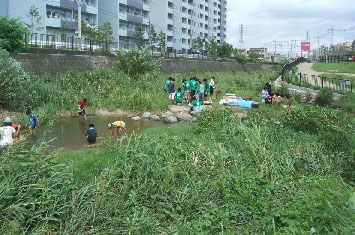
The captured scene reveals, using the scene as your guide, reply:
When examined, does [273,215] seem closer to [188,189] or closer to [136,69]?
[188,189]

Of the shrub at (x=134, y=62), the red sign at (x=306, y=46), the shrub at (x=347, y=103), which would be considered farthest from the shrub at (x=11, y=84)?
the red sign at (x=306, y=46)

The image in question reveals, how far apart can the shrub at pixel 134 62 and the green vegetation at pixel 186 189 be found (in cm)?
1730

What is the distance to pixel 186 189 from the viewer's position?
20.2 feet

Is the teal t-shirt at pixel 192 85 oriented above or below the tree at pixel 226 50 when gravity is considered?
below

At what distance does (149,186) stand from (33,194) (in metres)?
2.01

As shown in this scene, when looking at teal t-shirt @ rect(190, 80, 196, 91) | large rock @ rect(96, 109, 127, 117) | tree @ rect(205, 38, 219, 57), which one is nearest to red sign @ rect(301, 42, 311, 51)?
tree @ rect(205, 38, 219, 57)

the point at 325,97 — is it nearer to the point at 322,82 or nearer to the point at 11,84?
the point at 322,82

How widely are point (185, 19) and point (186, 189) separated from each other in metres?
→ 74.5

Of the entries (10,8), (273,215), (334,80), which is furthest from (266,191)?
(10,8)

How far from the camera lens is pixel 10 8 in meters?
39.4

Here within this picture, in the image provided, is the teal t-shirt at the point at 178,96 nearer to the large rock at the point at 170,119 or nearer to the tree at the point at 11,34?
the large rock at the point at 170,119

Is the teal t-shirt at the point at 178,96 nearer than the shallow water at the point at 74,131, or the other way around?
the shallow water at the point at 74,131

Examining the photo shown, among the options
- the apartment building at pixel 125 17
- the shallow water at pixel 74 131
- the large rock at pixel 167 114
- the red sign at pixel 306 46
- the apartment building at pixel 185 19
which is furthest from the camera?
the red sign at pixel 306 46

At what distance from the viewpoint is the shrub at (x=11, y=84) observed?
15641 mm
